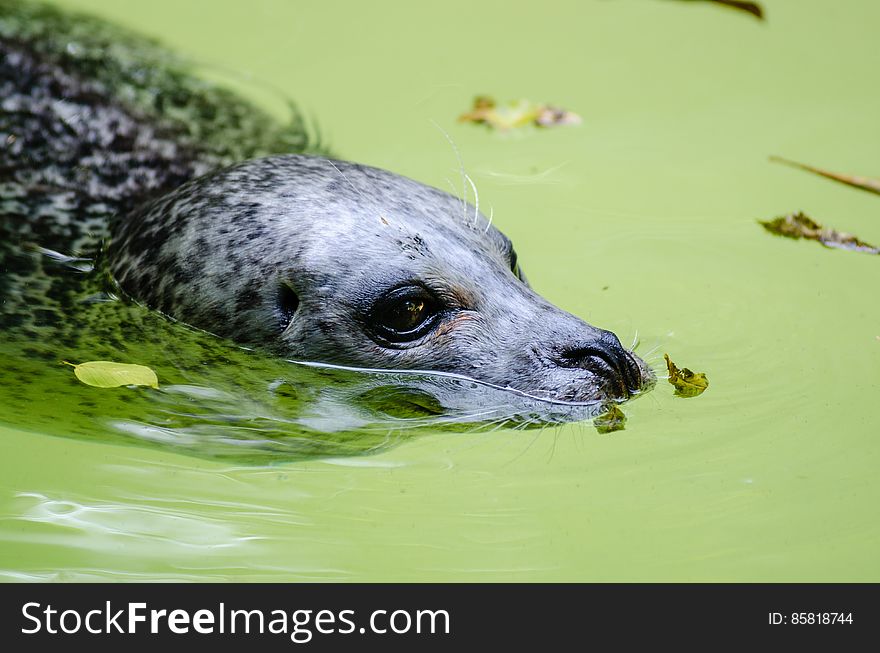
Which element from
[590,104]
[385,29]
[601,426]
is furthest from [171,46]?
[601,426]

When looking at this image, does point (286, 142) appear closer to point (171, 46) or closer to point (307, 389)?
point (171, 46)

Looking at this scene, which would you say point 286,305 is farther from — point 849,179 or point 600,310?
point 849,179

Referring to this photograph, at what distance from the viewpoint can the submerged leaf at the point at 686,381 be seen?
440 cm

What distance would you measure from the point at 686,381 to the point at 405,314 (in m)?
1.15

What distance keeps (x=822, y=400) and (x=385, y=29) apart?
448cm

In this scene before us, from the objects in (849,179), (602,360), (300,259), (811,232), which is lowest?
(602,360)

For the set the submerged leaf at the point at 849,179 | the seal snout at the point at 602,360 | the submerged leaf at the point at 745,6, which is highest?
the submerged leaf at the point at 745,6

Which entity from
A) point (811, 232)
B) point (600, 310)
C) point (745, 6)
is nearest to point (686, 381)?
point (600, 310)

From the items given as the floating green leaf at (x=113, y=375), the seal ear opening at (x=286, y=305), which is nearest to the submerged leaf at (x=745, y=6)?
the seal ear opening at (x=286, y=305)

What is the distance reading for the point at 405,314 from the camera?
4.22 meters

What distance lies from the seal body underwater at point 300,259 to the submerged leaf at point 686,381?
0.14 meters

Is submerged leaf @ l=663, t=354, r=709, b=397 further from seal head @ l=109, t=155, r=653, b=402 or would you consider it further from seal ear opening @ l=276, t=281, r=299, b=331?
seal ear opening @ l=276, t=281, r=299, b=331

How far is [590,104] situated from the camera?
7.04m

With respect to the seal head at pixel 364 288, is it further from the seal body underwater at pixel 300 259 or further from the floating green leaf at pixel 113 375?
the floating green leaf at pixel 113 375
